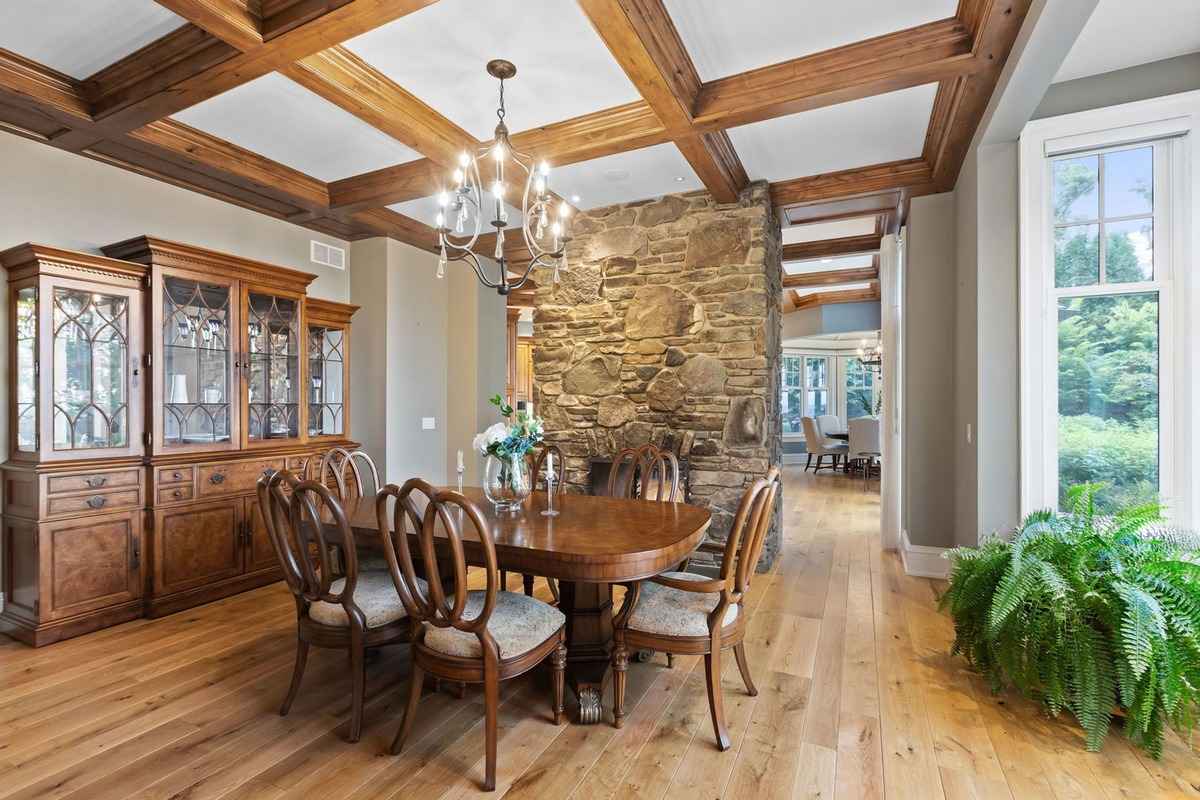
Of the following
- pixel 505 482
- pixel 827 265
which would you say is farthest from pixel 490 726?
pixel 827 265

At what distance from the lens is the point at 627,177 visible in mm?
4078

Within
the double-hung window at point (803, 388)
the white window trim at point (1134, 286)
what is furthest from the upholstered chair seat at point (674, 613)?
the double-hung window at point (803, 388)

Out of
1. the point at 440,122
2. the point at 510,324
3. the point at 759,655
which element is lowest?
the point at 759,655

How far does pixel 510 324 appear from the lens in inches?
315

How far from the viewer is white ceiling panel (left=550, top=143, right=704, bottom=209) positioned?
3.75 m

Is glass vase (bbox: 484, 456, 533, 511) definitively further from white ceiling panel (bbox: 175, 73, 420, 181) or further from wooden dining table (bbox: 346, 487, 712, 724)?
white ceiling panel (bbox: 175, 73, 420, 181)

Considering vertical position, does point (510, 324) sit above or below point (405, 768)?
above

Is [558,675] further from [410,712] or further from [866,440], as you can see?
[866,440]

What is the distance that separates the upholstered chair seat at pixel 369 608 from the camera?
2.19 m

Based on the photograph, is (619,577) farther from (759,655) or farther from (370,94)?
(370,94)

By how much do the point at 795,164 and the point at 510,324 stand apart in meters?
4.85

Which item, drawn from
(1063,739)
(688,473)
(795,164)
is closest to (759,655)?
(1063,739)

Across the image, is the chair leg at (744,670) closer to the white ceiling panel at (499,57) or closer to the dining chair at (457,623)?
the dining chair at (457,623)

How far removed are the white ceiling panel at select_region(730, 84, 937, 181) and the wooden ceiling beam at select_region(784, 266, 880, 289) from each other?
3.72 m
